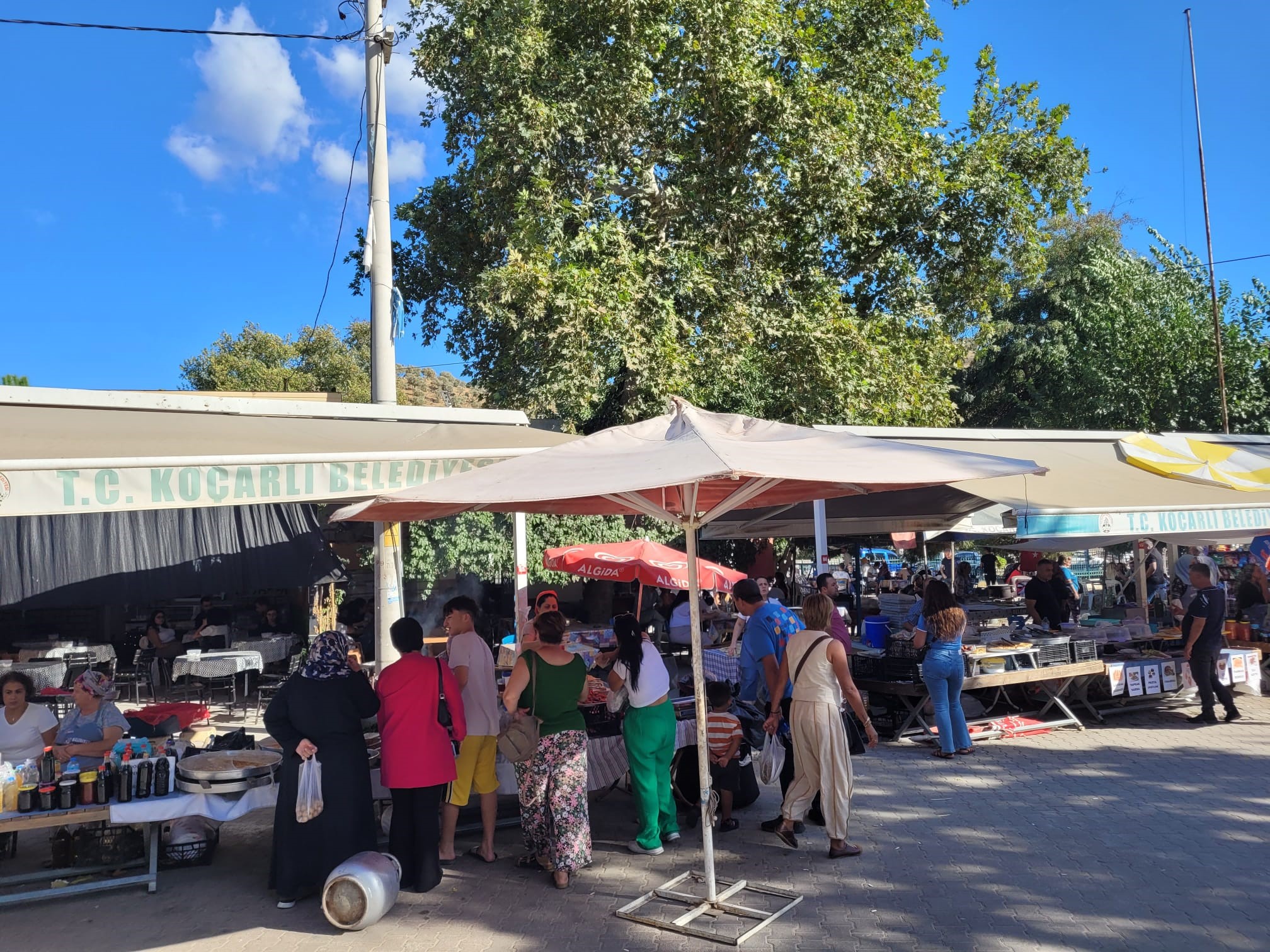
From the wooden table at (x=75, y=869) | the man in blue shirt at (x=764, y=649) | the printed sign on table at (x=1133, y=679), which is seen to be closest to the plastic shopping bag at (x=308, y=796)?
the wooden table at (x=75, y=869)

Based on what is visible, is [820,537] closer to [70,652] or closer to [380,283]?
[380,283]

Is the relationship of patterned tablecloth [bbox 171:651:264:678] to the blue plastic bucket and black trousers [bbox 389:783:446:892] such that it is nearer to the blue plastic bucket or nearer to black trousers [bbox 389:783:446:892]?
black trousers [bbox 389:783:446:892]

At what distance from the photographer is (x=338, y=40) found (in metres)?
11.2

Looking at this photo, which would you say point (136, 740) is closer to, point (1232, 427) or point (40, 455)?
point (40, 455)

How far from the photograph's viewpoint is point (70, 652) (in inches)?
517

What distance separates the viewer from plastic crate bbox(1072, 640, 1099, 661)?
31.9 ft

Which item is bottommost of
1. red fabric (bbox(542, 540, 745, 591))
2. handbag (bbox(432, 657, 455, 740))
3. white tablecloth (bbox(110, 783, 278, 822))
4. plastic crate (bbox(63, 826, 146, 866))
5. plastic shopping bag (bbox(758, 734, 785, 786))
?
plastic crate (bbox(63, 826, 146, 866))

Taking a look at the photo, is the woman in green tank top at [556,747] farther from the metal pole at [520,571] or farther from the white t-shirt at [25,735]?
the white t-shirt at [25,735]

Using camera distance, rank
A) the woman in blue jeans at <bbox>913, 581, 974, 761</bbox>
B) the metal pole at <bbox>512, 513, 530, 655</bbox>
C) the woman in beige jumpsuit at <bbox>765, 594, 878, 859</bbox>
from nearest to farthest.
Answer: the woman in beige jumpsuit at <bbox>765, 594, 878, 859</bbox> → the woman in blue jeans at <bbox>913, 581, 974, 761</bbox> → the metal pole at <bbox>512, 513, 530, 655</bbox>

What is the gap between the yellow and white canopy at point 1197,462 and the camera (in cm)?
1075

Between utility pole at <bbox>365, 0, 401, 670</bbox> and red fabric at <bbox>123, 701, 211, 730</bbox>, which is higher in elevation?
utility pole at <bbox>365, 0, 401, 670</bbox>

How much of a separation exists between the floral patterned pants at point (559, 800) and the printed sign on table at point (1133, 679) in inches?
267

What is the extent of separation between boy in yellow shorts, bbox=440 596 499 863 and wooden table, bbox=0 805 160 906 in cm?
168

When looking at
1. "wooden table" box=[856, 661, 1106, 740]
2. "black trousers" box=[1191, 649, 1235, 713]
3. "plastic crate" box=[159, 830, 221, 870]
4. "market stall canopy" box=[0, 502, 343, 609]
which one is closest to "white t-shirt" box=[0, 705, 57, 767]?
"plastic crate" box=[159, 830, 221, 870]
